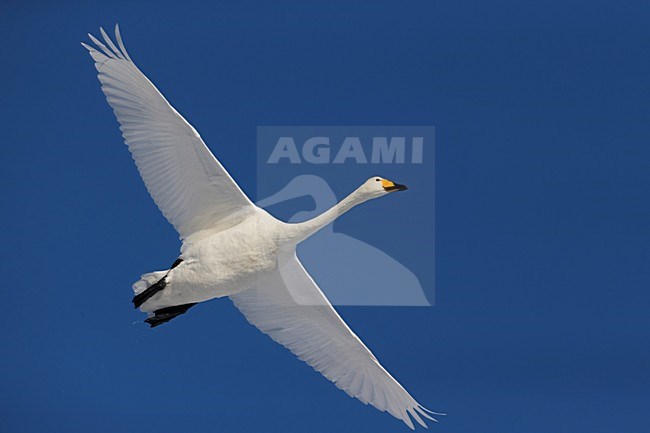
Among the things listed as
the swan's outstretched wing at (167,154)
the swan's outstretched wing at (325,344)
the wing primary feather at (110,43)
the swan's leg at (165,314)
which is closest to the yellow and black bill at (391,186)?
A: the swan's outstretched wing at (167,154)

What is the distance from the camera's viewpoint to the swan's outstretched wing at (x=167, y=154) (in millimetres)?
8508

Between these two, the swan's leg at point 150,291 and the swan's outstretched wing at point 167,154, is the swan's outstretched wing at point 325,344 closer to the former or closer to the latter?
the swan's outstretched wing at point 167,154

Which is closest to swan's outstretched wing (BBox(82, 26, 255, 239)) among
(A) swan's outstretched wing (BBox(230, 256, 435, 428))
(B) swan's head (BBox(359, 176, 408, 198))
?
(A) swan's outstretched wing (BBox(230, 256, 435, 428))

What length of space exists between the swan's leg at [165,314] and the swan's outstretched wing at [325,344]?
57 centimetres

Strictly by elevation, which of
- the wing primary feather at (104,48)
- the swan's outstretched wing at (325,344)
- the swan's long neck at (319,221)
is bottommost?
the swan's outstretched wing at (325,344)

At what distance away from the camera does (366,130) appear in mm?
9953

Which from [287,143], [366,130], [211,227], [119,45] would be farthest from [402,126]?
[119,45]

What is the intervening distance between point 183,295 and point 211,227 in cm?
64

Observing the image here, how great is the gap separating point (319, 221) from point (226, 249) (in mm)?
764

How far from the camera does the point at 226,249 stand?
8562mm

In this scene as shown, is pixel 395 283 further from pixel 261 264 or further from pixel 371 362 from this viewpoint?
pixel 261 264

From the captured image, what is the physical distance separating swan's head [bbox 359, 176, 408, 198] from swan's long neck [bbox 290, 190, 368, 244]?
0.21 ft

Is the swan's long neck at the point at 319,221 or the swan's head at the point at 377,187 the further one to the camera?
the swan's head at the point at 377,187

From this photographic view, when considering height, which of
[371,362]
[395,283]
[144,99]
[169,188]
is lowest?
[371,362]
